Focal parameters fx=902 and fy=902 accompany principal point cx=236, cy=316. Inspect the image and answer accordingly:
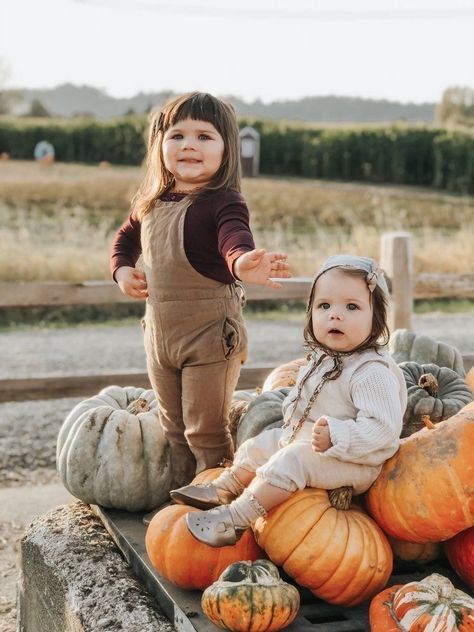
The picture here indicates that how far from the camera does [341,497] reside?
7.54ft

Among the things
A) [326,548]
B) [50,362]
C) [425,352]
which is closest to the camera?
[326,548]

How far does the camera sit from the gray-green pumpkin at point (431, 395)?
273 centimetres

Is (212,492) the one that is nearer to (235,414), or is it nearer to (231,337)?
(231,337)

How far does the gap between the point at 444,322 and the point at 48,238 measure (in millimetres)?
6618

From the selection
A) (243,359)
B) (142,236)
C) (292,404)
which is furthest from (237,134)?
(292,404)

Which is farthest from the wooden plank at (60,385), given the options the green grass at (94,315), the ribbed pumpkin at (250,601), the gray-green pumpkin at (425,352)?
the green grass at (94,315)

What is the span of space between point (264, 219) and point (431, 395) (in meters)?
19.1

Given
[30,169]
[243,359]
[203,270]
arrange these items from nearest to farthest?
[203,270], [243,359], [30,169]

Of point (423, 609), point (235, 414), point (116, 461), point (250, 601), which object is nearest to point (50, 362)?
point (235, 414)

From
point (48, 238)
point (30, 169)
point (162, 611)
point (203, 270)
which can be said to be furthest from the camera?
point (30, 169)

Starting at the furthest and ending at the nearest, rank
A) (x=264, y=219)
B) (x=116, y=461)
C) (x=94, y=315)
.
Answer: (x=264, y=219), (x=94, y=315), (x=116, y=461)

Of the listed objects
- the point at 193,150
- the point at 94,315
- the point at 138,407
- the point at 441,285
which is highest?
the point at 193,150

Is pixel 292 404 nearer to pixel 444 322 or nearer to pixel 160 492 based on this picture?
pixel 160 492

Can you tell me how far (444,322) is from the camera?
12.7 m
